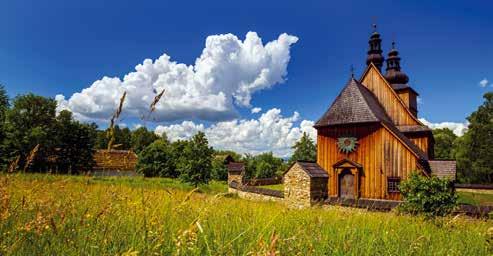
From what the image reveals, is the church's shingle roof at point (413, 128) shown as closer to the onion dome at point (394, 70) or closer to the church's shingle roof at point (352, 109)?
the church's shingle roof at point (352, 109)

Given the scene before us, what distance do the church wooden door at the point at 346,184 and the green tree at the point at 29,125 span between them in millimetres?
35300

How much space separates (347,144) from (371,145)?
1795mm

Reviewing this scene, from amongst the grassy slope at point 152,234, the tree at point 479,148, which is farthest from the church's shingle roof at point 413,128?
the grassy slope at point 152,234

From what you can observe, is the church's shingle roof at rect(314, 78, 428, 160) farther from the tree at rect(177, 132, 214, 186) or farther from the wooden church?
the tree at rect(177, 132, 214, 186)

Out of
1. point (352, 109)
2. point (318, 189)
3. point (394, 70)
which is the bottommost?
point (318, 189)

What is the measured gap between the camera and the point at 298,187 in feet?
57.4

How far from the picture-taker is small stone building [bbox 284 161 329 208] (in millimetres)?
17000

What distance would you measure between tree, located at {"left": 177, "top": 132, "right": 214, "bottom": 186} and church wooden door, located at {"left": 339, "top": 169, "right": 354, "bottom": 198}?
1346 cm

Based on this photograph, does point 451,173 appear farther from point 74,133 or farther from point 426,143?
point 74,133

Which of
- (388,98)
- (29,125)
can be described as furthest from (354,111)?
(29,125)

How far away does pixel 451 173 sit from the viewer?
19.4 m

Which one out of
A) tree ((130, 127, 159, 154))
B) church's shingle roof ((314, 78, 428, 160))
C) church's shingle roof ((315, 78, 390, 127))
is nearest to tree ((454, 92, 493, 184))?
church's shingle roof ((314, 78, 428, 160))

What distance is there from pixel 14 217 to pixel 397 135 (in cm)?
2259

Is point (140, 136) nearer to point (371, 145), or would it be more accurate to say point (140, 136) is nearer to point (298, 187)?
point (298, 187)
